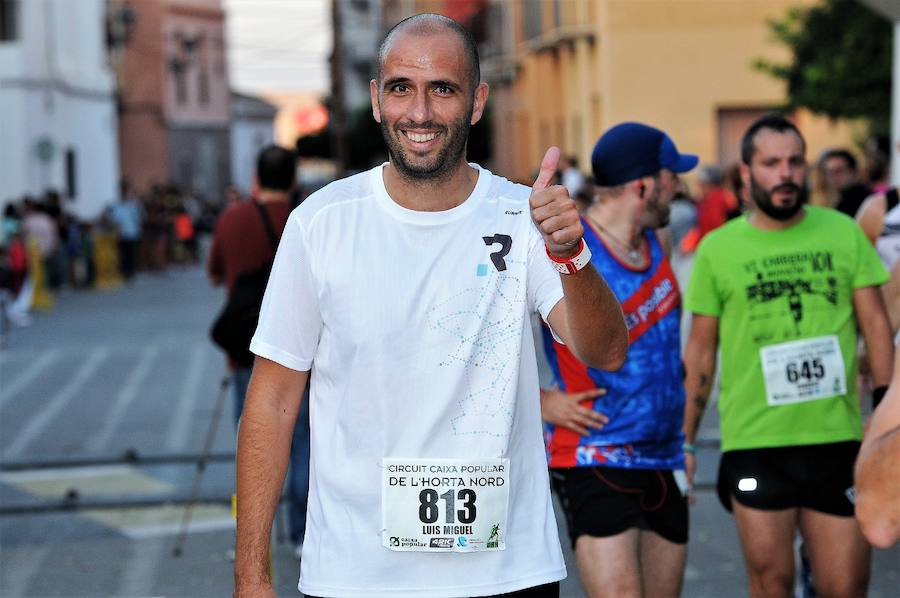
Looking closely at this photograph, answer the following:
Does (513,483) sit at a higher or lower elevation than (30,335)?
higher

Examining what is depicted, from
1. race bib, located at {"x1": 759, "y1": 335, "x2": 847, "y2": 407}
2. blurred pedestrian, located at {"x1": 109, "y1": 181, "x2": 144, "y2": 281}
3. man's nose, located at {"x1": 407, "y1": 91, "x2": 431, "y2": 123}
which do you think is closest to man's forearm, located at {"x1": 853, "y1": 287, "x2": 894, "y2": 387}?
race bib, located at {"x1": 759, "y1": 335, "x2": 847, "y2": 407}

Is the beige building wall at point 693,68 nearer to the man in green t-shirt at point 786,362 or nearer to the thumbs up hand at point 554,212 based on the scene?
the man in green t-shirt at point 786,362

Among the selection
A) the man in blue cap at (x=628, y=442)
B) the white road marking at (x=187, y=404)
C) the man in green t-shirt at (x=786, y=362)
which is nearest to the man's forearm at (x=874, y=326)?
the man in green t-shirt at (x=786, y=362)

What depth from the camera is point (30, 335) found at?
21.5 m

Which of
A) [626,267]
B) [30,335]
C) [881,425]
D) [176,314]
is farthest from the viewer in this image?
[176,314]

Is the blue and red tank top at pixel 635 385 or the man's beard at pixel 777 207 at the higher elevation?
the man's beard at pixel 777 207

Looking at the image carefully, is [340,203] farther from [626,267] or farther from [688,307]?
[688,307]

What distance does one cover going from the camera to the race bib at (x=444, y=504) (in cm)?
352

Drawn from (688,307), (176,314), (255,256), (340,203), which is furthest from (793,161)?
(176,314)

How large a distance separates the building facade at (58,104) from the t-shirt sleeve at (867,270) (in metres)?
34.2

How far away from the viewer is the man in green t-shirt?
529cm

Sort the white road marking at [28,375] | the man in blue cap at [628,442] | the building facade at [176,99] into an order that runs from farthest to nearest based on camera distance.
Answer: the building facade at [176,99], the white road marking at [28,375], the man in blue cap at [628,442]

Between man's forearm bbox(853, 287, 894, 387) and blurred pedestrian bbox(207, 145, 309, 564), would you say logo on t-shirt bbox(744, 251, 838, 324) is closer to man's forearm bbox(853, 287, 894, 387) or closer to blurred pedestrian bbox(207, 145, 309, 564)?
man's forearm bbox(853, 287, 894, 387)

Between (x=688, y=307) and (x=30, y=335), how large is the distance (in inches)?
677
